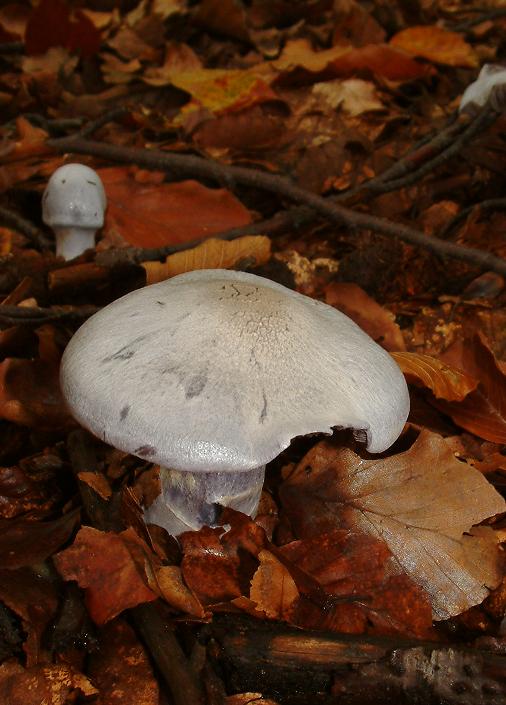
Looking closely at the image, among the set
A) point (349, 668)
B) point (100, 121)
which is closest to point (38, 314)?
point (349, 668)

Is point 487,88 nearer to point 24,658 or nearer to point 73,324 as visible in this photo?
point 73,324

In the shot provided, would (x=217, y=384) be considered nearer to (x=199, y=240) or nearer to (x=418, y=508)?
(x=418, y=508)

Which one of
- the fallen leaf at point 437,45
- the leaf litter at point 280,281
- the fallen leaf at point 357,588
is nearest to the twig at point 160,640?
the leaf litter at point 280,281

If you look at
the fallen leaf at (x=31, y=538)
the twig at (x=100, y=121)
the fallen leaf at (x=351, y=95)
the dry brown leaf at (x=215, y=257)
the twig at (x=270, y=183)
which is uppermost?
the fallen leaf at (x=351, y=95)

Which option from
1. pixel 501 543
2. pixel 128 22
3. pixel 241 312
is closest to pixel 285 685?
pixel 501 543

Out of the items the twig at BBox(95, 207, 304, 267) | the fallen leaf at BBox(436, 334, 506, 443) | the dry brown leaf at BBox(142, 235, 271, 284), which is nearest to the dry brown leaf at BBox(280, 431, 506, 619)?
the fallen leaf at BBox(436, 334, 506, 443)

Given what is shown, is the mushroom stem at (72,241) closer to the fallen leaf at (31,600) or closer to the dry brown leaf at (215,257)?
the dry brown leaf at (215,257)

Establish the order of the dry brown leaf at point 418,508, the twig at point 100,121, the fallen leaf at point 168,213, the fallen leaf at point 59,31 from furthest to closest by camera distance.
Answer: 1. the fallen leaf at point 59,31
2. the twig at point 100,121
3. the fallen leaf at point 168,213
4. the dry brown leaf at point 418,508
